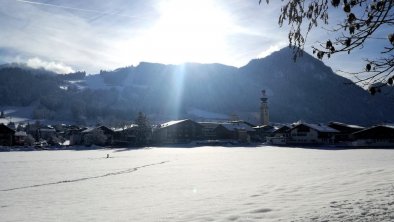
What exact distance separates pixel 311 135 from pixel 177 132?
32.6m

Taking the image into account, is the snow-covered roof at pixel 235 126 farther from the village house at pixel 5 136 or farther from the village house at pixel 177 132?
the village house at pixel 5 136

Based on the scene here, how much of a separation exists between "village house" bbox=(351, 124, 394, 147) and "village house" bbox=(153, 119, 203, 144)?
40.4 meters

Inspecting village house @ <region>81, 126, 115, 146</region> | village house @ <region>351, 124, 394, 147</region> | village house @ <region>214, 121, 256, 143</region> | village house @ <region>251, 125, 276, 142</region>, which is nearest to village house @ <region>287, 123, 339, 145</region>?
village house @ <region>351, 124, 394, 147</region>

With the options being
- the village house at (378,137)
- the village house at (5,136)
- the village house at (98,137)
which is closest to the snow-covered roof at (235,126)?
the village house at (98,137)

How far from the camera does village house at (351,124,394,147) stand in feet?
230

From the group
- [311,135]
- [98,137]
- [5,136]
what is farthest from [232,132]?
[5,136]

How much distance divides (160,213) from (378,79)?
7.49m

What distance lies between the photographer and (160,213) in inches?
448

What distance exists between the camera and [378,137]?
7225 centimetres

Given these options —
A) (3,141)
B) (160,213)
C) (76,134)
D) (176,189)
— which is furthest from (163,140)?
(160,213)

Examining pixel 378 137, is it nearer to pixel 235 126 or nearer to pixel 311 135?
pixel 311 135

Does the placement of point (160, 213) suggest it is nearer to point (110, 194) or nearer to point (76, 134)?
point (110, 194)

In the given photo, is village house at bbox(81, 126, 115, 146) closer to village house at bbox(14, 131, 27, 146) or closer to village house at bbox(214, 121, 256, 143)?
village house at bbox(14, 131, 27, 146)

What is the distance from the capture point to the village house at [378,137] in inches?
2758
